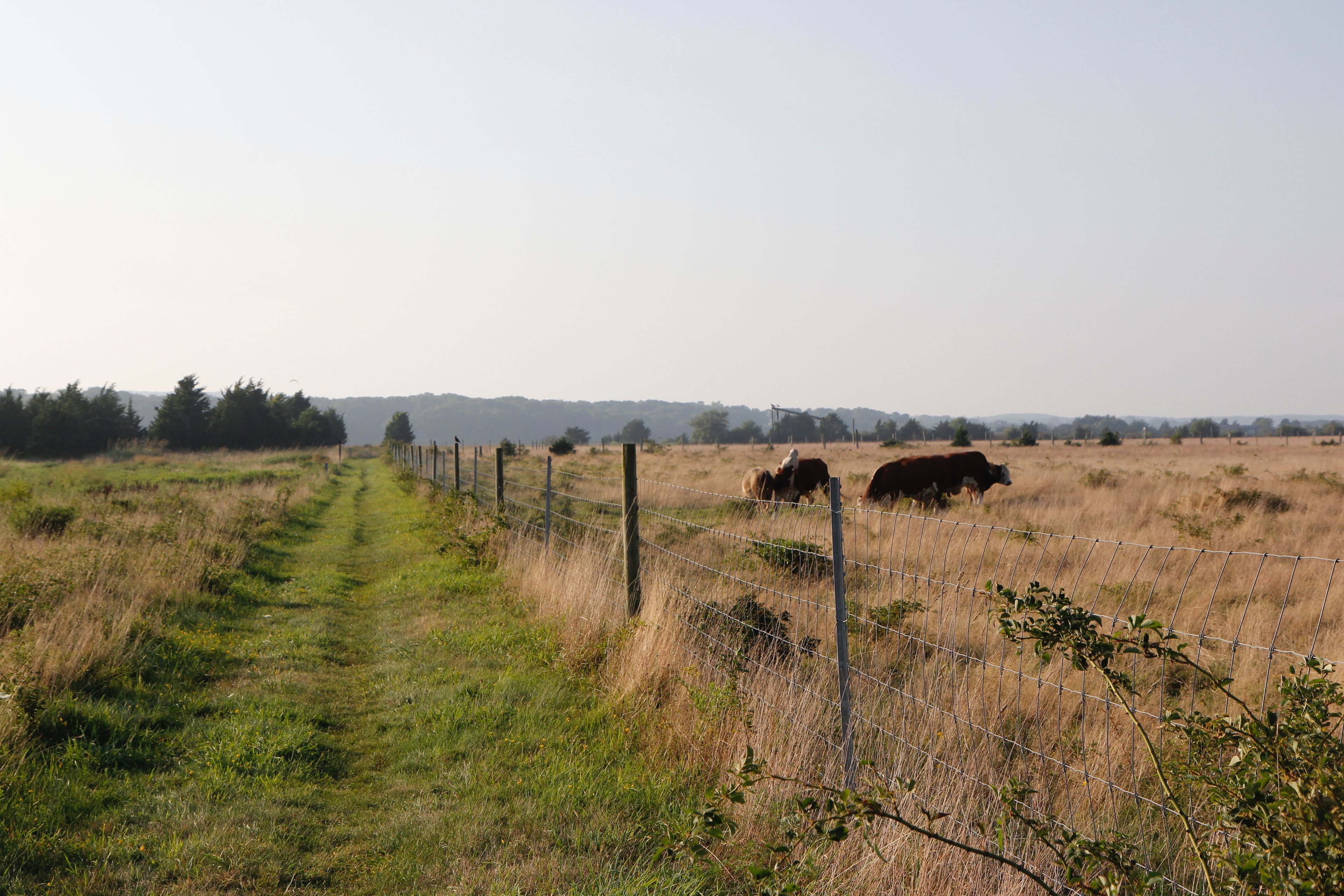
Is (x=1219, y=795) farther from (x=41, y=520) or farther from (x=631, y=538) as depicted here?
(x=41, y=520)

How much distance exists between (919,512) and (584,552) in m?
12.3

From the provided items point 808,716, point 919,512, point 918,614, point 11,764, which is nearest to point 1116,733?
point 808,716

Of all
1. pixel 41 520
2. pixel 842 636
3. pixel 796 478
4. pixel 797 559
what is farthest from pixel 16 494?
pixel 842 636

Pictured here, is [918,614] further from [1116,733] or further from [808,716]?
[808,716]

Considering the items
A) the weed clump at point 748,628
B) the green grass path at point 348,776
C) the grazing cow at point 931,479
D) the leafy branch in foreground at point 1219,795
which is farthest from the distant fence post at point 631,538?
the grazing cow at point 931,479

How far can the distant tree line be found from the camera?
183 ft

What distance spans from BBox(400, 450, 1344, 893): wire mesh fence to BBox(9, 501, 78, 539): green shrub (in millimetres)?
7640

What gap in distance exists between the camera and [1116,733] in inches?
209

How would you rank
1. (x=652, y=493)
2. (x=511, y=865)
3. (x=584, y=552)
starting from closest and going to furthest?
(x=511, y=865) → (x=584, y=552) → (x=652, y=493)

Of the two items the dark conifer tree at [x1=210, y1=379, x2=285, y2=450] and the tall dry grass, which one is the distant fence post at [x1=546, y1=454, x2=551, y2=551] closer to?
the tall dry grass

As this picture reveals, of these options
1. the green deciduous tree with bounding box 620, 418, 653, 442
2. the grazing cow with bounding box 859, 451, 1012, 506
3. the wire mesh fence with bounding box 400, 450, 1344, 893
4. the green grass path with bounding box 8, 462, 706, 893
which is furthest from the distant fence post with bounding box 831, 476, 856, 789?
the green deciduous tree with bounding box 620, 418, 653, 442

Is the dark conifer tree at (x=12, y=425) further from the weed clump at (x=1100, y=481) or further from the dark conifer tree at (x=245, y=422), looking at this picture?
the weed clump at (x=1100, y=481)

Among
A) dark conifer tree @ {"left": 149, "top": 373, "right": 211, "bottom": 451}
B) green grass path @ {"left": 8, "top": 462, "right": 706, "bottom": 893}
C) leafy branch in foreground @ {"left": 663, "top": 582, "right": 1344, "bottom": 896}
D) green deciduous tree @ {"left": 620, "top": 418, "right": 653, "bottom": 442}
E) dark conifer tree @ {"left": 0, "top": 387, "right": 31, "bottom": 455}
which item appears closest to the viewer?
leafy branch in foreground @ {"left": 663, "top": 582, "right": 1344, "bottom": 896}

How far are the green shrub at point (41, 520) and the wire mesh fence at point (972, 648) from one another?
7.64m
